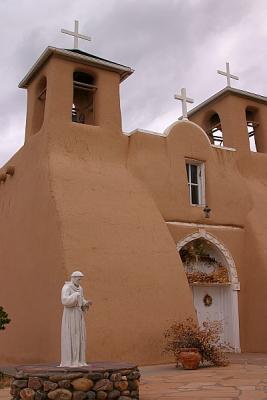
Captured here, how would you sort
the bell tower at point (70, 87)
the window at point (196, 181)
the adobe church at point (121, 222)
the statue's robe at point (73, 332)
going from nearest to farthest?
the statue's robe at point (73, 332) < the adobe church at point (121, 222) < the bell tower at point (70, 87) < the window at point (196, 181)

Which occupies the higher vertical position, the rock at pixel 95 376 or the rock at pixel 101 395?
the rock at pixel 95 376

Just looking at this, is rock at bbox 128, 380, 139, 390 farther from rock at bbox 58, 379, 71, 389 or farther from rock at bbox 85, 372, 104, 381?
rock at bbox 58, 379, 71, 389

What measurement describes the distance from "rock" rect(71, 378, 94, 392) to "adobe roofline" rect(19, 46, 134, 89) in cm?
1006

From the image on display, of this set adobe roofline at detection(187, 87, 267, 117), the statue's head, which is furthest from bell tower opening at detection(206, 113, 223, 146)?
the statue's head

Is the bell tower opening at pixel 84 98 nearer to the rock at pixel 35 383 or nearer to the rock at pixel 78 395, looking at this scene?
Result: the rock at pixel 35 383

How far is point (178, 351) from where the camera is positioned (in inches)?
427

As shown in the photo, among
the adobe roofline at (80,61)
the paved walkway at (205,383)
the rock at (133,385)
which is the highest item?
the adobe roofline at (80,61)

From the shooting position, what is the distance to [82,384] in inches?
276

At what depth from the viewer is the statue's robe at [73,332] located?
758 cm

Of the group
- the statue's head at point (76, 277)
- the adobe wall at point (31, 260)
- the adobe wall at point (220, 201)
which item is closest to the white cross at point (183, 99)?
the adobe wall at point (220, 201)

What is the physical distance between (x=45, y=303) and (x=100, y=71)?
745 centimetres

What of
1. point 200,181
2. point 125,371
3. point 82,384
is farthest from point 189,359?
point 200,181

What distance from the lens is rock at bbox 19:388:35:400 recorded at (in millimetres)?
7020

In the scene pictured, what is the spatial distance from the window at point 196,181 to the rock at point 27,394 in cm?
925
